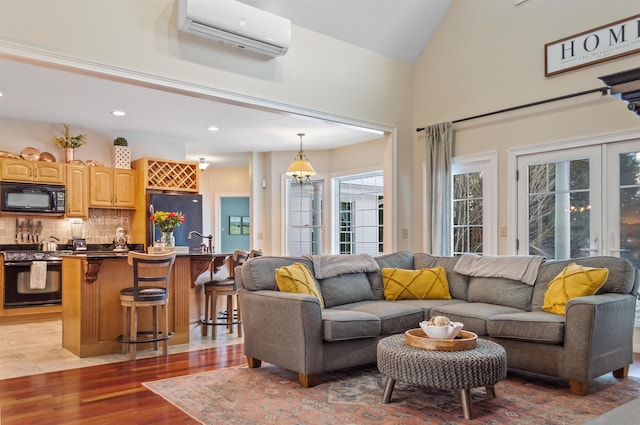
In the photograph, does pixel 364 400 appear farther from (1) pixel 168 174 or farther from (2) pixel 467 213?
(1) pixel 168 174

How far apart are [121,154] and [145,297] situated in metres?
4.00

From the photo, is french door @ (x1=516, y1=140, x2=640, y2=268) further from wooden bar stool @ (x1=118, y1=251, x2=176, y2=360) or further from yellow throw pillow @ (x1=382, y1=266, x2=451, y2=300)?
wooden bar stool @ (x1=118, y1=251, x2=176, y2=360)

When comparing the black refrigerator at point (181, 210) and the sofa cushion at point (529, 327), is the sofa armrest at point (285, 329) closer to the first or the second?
the sofa cushion at point (529, 327)

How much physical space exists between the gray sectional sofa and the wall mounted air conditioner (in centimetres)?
200

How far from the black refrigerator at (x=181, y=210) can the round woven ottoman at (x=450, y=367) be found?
17.9ft

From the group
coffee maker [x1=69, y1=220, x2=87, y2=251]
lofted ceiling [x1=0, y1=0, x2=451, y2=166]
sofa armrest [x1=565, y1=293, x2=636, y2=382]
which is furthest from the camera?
coffee maker [x1=69, y1=220, x2=87, y2=251]

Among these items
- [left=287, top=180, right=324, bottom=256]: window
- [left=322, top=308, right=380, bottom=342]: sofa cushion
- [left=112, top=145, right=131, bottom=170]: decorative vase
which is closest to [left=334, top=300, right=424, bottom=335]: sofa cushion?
[left=322, top=308, right=380, bottom=342]: sofa cushion

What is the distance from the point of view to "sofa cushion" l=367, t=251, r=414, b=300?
15.5ft

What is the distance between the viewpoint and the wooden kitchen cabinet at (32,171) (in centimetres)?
659

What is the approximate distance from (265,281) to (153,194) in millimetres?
4356

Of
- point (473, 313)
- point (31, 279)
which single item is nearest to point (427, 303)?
point (473, 313)

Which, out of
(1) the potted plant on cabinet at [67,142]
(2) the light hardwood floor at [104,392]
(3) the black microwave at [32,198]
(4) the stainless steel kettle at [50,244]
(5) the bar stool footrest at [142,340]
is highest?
(1) the potted plant on cabinet at [67,142]

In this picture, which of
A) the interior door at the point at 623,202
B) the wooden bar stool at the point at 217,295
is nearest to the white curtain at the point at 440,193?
the interior door at the point at 623,202

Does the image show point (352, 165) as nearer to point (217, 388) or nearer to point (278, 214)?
point (278, 214)
